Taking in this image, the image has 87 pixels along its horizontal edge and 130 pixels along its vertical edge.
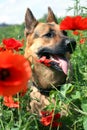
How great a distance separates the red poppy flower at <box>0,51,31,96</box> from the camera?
107 cm

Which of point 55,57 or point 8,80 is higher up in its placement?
point 8,80

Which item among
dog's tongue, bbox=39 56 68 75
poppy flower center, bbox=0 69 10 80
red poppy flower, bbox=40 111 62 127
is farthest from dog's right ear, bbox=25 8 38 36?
poppy flower center, bbox=0 69 10 80

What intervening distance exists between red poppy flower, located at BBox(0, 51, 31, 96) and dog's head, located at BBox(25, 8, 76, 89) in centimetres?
416

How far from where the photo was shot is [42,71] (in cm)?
584

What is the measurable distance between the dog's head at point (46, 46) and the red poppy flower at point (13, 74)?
164 inches

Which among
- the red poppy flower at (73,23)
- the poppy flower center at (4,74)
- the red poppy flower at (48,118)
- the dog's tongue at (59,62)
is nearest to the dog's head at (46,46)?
the dog's tongue at (59,62)

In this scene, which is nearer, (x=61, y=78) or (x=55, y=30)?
(x=61, y=78)

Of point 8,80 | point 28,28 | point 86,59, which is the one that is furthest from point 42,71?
point 8,80

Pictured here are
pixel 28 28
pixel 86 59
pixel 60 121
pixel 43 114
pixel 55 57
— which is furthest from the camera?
pixel 28 28

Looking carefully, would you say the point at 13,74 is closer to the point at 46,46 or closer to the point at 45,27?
the point at 46,46

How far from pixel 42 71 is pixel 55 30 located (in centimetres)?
90

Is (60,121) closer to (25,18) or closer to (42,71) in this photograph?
(42,71)

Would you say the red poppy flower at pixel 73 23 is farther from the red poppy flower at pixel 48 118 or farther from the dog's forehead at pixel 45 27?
the dog's forehead at pixel 45 27

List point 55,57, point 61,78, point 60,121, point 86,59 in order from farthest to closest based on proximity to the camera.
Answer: point 55,57 < point 61,78 < point 86,59 < point 60,121
